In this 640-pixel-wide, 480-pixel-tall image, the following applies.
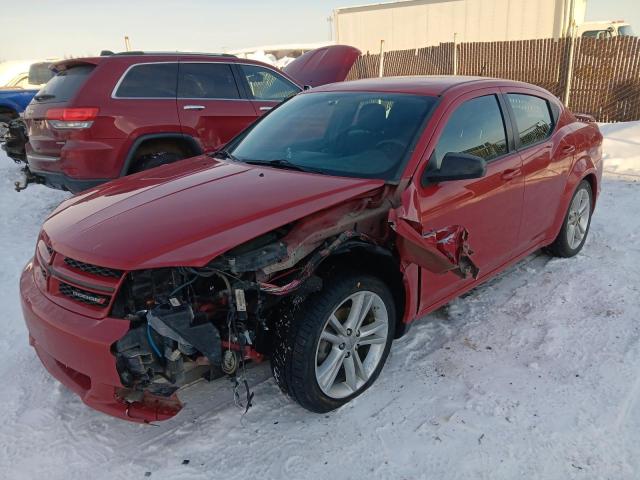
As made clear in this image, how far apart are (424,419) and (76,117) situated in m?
4.59

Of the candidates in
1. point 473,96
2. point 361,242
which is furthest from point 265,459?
point 473,96

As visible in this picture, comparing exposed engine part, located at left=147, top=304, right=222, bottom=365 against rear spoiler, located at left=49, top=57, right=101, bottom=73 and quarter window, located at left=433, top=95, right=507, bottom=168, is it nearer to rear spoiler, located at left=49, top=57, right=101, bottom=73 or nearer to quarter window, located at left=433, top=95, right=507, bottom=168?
quarter window, located at left=433, top=95, right=507, bottom=168

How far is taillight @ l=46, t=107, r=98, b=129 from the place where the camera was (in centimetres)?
529

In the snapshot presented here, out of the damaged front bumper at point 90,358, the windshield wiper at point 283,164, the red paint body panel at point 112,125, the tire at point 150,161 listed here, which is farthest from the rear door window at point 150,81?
the damaged front bumper at point 90,358

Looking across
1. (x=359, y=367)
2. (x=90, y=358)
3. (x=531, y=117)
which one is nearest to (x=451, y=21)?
(x=531, y=117)

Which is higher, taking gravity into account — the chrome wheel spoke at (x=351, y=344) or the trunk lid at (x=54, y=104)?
the trunk lid at (x=54, y=104)

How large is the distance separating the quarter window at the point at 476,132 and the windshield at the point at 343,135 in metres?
0.20

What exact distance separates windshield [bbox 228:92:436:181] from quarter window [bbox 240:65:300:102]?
294 cm

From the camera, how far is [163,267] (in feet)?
7.44

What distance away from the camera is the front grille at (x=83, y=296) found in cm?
233

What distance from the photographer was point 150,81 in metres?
5.84

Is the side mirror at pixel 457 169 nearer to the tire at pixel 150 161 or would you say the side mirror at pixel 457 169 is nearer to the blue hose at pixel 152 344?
the blue hose at pixel 152 344

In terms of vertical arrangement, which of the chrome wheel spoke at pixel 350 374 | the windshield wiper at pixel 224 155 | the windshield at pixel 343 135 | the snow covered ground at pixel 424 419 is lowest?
the snow covered ground at pixel 424 419

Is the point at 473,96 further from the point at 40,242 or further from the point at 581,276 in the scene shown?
the point at 40,242
